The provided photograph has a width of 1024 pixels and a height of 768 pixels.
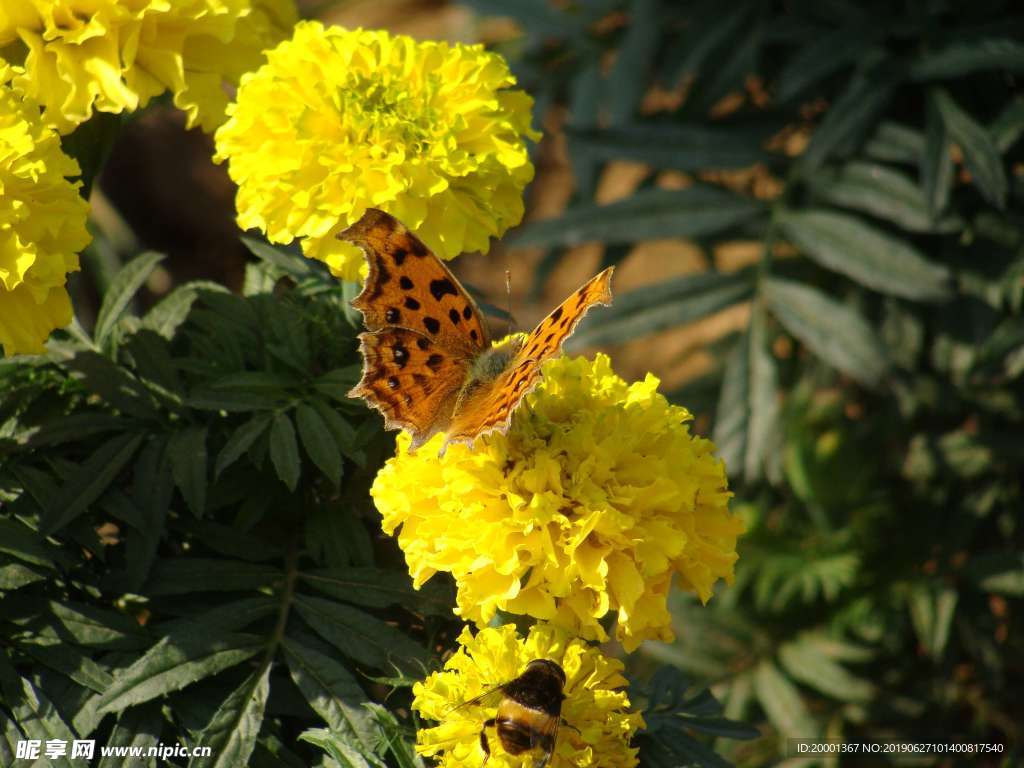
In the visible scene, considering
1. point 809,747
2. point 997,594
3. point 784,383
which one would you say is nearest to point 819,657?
point 809,747

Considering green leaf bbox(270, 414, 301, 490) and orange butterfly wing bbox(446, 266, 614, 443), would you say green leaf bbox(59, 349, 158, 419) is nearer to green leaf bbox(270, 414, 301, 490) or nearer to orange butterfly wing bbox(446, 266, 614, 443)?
green leaf bbox(270, 414, 301, 490)

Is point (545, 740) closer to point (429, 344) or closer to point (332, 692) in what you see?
point (332, 692)

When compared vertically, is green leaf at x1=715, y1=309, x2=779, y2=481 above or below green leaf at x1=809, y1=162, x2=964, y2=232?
below

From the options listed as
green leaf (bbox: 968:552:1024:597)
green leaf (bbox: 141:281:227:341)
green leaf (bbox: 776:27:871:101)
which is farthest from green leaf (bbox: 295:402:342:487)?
green leaf (bbox: 968:552:1024:597)

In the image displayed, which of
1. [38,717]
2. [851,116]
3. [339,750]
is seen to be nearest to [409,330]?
[339,750]

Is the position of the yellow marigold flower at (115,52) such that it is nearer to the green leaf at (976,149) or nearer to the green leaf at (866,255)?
the green leaf at (866,255)

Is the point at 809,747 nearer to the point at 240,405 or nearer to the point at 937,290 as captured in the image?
the point at 937,290

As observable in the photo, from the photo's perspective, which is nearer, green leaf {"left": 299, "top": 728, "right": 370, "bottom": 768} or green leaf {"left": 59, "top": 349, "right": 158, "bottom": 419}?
green leaf {"left": 299, "top": 728, "right": 370, "bottom": 768}

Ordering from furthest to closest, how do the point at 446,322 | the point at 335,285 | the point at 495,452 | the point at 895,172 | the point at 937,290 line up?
the point at 895,172 → the point at 937,290 → the point at 335,285 → the point at 446,322 → the point at 495,452
